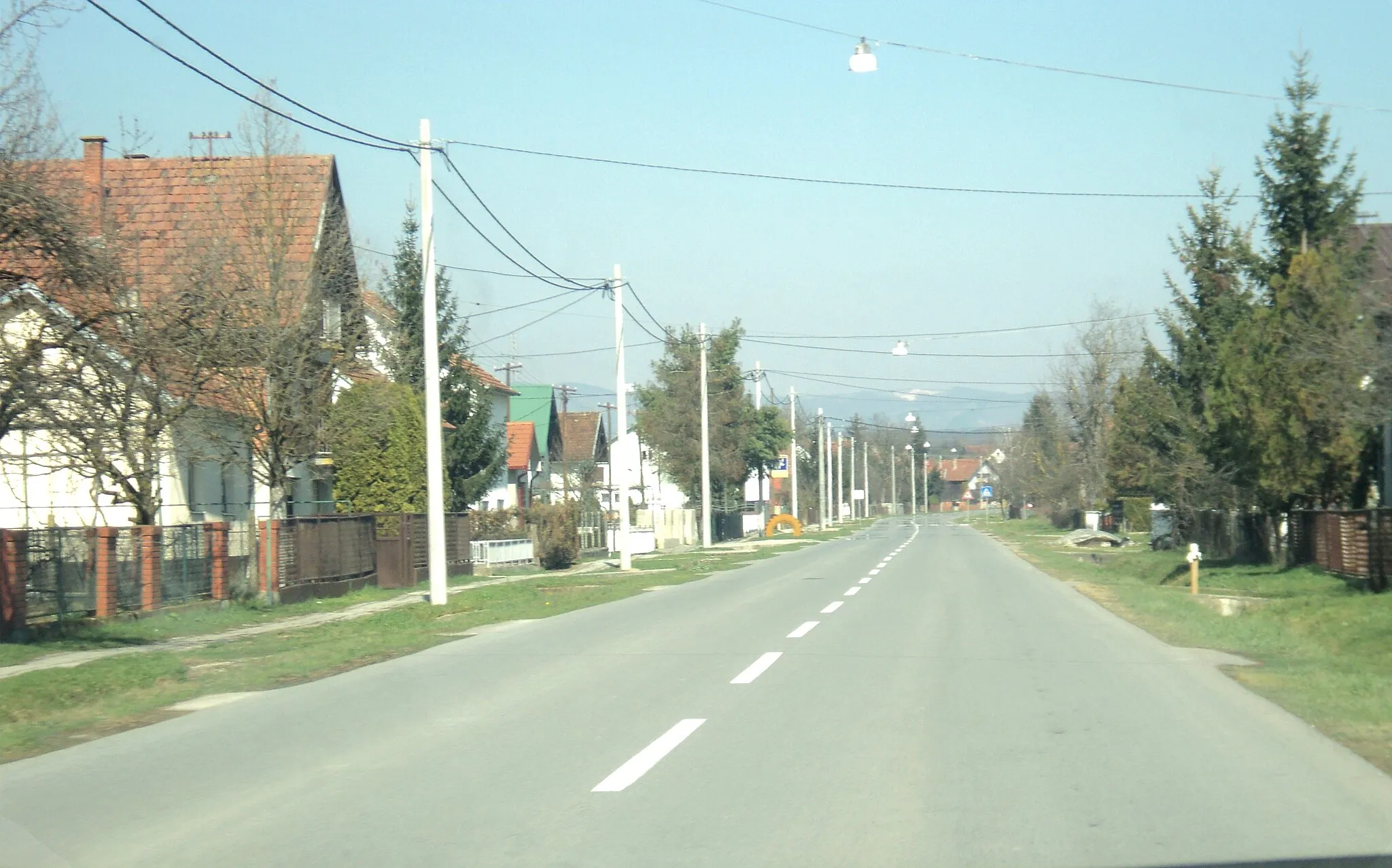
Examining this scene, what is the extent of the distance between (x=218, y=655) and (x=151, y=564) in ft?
19.8

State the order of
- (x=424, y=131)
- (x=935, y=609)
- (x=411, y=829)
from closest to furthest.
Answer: (x=411, y=829) < (x=935, y=609) < (x=424, y=131)

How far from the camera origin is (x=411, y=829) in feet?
19.9

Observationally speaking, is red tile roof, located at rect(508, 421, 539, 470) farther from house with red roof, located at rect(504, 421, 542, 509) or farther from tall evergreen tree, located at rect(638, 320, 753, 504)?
tall evergreen tree, located at rect(638, 320, 753, 504)

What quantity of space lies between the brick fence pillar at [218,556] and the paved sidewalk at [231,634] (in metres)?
1.63

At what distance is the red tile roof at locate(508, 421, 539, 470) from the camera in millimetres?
61541

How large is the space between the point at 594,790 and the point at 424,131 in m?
18.2

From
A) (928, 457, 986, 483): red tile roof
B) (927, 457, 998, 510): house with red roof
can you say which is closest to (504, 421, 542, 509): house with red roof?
(927, 457, 998, 510): house with red roof

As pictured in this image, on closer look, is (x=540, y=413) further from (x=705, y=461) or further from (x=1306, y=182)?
(x=1306, y=182)

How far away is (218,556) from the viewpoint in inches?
878

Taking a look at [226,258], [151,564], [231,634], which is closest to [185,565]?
[151,564]

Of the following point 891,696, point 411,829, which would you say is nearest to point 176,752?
point 411,829

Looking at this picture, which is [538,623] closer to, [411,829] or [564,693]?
[564,693]

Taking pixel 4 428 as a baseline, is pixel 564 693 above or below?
below

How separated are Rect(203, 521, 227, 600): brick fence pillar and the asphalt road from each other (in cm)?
1069
